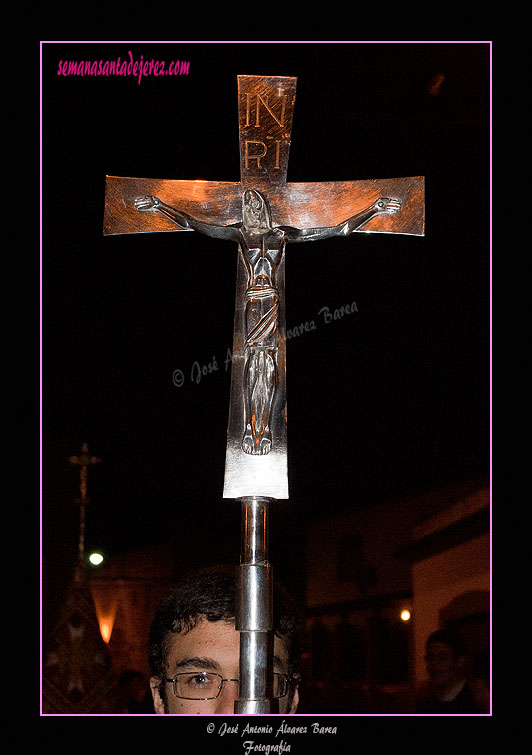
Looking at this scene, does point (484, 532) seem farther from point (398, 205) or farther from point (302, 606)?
point (398, 205)

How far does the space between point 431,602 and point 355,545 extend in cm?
72

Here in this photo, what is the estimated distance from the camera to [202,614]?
2.97 meters

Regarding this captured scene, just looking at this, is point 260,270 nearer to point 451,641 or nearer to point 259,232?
point 259,232

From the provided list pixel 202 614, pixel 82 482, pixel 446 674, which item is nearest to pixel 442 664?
pixel 446 674

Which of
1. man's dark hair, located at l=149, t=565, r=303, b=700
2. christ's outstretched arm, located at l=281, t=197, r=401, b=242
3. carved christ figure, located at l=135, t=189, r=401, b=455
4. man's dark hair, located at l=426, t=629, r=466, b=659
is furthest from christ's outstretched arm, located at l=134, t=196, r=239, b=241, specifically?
man's dark hair, located at l=426, t=629, r=466, b=659

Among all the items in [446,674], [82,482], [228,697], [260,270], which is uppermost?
[260,270]

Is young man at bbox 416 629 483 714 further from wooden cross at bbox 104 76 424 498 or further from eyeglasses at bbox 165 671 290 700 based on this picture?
wooden cross at bbox 104 76 424 498

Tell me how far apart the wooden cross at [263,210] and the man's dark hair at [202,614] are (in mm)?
653

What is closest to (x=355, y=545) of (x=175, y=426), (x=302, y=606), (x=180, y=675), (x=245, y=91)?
(x=302, y=606)

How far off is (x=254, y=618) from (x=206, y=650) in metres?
0.44

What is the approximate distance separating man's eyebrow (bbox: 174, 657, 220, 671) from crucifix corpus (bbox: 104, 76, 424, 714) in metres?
0.38

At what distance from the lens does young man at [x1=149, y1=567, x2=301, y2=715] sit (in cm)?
285

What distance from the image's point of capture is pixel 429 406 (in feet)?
17.2

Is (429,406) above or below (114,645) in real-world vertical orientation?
above
